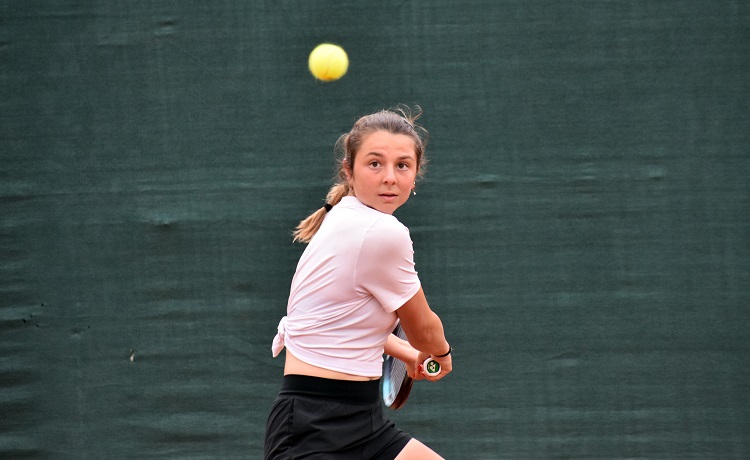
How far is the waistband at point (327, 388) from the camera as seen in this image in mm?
2191

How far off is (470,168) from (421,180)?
0.65ft

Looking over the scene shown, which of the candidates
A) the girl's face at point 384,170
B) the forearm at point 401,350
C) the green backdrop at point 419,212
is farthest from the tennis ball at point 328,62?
the forearm at point 401,350

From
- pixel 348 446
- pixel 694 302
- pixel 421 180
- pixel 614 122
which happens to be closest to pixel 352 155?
pixel 348 446

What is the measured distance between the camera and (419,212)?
3699 mm

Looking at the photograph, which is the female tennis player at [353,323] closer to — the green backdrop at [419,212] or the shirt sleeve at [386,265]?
the shirt sleeve at [386,265]

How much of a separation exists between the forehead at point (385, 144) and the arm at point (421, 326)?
0.36 metres

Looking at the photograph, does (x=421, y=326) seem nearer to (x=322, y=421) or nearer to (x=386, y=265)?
(x=386, y=265)

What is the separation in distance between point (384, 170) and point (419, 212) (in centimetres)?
141

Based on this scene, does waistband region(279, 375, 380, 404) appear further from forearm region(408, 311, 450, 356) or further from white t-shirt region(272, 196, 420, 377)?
forearm region(408, 311, 450, 356)

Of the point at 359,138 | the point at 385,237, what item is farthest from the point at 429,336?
the point at 359,138

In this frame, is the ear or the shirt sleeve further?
the ear

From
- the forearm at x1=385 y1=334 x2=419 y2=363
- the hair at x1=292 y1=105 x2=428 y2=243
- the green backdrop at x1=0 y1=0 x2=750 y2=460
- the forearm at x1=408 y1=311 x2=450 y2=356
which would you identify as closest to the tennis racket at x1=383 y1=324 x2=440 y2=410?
the forearm at x1=385 y1=334 x2=419 y2=363

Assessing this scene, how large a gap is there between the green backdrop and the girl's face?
1.36 metres

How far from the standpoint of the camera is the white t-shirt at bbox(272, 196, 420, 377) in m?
2.14
